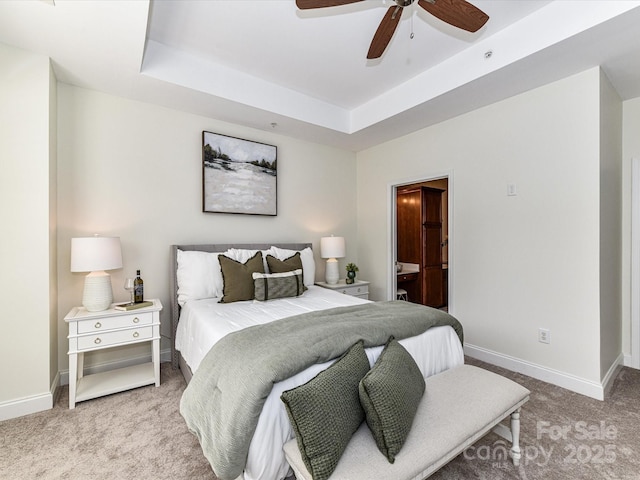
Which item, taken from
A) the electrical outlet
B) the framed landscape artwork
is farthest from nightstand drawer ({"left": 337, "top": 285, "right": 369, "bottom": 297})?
the electrical outlet

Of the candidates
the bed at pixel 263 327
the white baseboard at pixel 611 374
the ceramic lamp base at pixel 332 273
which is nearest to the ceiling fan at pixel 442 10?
the bed at pixel 263 327

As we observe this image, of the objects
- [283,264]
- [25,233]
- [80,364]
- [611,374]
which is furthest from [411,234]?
[25,233]

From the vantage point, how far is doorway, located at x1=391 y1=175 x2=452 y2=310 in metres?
5.07

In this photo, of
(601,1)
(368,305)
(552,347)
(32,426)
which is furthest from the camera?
(552,347)

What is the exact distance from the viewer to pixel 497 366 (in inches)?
119

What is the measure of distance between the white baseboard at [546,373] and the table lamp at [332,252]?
175 centimetres

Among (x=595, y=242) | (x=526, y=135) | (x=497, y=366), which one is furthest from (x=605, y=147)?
(x=497, y=366)

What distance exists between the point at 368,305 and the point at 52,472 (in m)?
2.13

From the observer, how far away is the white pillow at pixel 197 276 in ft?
9.43

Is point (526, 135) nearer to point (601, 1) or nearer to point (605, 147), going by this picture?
point (605, 147)

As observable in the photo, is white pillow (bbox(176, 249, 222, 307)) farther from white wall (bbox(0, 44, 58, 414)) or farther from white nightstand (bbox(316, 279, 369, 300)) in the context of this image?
white nightstand (bbox(316, 279, 369, 300))

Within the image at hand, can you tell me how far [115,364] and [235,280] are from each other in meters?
1.40

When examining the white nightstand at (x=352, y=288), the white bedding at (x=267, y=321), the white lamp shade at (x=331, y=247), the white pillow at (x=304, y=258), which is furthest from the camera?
the white lamp shade at (x=331, y=247)

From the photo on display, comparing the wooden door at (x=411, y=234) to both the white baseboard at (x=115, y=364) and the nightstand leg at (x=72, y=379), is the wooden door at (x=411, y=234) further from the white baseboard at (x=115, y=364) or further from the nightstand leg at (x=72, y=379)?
the nightstand leg at (x=72, y=379)
